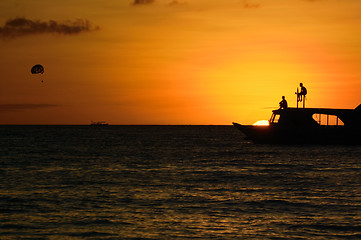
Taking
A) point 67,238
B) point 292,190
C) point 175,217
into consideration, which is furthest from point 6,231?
point 292,190

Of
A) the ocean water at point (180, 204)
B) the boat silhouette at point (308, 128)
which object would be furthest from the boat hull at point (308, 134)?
the ocean water at point (180, 204)

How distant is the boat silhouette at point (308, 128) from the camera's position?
65812 millimetres

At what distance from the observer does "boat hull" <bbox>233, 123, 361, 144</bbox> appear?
6618cm

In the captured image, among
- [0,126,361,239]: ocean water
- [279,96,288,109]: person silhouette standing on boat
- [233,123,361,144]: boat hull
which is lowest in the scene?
[0,126,361,239]: ocean water

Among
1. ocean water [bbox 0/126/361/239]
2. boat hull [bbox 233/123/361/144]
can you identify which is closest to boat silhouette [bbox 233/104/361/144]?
boat hull [bbox 233/123/361/144]

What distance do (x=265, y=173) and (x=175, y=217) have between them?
63.3 feet

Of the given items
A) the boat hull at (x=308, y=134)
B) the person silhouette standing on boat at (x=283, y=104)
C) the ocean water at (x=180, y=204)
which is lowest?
the ocean water at (x=180, y=204)

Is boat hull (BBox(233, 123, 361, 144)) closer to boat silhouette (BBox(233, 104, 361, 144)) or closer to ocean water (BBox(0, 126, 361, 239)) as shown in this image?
boat silhouette (BBox(233, 104, 361, 144))

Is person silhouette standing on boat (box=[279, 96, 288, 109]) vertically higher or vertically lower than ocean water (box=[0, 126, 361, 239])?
higher

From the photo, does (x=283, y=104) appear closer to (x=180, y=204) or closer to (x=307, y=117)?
(x=307, y=117)

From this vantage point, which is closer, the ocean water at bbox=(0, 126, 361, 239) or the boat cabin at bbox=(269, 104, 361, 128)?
the ocean water at bbox=(0, 126, 361, 239)

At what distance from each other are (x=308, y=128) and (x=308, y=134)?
827 mm

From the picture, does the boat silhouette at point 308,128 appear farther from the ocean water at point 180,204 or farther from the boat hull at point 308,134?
the ocean water at point 180,204

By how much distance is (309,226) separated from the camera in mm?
17516
